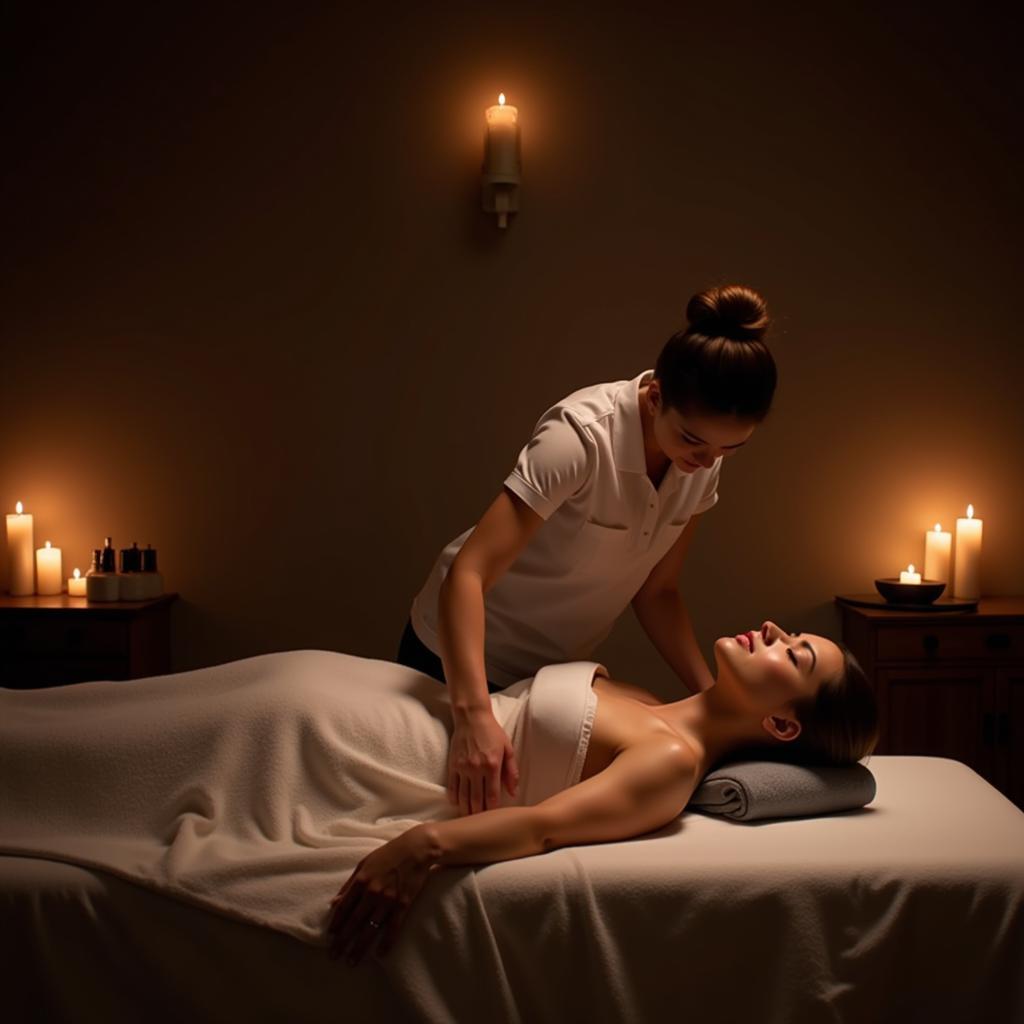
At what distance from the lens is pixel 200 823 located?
5.82 ft

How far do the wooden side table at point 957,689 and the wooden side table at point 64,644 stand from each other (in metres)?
1.95

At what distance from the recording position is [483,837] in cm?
163

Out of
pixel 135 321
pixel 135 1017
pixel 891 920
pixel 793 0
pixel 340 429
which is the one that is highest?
pixel 793 0

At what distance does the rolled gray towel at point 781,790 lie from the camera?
1.85m

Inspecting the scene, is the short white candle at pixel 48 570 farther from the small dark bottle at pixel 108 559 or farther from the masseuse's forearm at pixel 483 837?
the masseuse's forearm at pixel 483 837

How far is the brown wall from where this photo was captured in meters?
3.40

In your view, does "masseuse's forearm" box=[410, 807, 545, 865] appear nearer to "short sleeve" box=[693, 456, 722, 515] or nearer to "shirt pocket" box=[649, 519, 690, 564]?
"shirt pocket" box=[649, 519, 690, 564]

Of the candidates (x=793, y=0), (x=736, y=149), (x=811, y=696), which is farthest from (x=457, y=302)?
(x=811, y=696)

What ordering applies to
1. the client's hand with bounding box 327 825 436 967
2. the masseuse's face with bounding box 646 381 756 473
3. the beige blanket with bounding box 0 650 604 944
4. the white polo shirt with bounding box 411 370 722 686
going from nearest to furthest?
1. the client's hand with bounding box 327 825 436 967
2. the beige blanket with bounding box 0 650 604 944
3. the masseuse's face with bounding box 646 381 756 473
4. the white polo shirt with bounding box 411 370 722 686

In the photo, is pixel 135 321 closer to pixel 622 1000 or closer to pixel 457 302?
pixel 457 302

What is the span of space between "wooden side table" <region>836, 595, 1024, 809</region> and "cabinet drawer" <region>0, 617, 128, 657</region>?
6.48 feet

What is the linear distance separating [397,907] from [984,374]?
2619 mm

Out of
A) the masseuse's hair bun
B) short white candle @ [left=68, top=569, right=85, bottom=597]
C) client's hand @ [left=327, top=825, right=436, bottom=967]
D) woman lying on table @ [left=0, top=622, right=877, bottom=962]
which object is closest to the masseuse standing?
the masseuse's hair bun

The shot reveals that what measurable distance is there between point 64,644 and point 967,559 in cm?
244
